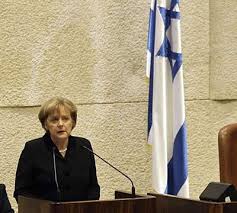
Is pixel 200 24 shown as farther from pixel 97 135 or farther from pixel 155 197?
pixel 155 197

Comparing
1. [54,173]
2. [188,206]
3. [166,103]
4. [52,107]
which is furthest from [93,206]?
[166,103]

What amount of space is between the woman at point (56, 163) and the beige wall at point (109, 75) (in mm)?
1161

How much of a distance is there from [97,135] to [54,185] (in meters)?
1.55

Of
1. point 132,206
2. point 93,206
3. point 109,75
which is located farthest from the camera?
point 109,75

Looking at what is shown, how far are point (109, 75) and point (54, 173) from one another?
5.61 ft

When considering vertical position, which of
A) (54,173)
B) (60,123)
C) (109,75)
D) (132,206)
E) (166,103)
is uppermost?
(109,75)

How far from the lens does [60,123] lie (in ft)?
13.2

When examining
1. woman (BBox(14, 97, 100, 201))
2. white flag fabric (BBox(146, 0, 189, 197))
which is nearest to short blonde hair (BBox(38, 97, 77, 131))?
woman (BBox(14, 97, 100, 201))

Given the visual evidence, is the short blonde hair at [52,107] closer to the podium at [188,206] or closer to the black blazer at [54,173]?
the black blazer at [54,173]

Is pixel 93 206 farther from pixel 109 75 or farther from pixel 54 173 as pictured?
pixel 109 75

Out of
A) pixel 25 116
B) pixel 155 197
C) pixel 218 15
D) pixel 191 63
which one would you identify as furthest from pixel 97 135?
pixel 155 197

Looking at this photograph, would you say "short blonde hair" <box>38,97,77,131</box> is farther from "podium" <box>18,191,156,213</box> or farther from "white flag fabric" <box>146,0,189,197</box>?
"white flag fabric" <box>146,0,189,197</box>

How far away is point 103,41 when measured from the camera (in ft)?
18.2

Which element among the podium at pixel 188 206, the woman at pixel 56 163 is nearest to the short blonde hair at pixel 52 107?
the woman at pixel 56 163
